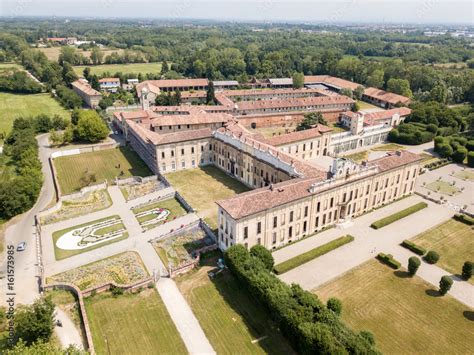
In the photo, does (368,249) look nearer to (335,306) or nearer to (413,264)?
(413,264)

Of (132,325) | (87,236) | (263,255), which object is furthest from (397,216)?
(87,236)

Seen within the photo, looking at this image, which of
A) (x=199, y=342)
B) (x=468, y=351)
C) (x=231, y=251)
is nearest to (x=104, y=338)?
(x=199, y=342)

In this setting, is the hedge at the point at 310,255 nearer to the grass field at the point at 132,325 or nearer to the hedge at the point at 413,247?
the hedge at the point at 413,247

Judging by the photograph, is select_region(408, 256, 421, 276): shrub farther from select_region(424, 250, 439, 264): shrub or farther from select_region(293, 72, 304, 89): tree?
select_region(293, 72, 304, 89): tree

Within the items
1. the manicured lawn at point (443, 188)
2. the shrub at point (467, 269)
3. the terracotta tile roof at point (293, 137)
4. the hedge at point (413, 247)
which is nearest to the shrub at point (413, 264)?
the hedge at point (413, 247)

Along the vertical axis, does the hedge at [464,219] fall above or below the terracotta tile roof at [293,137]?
below
